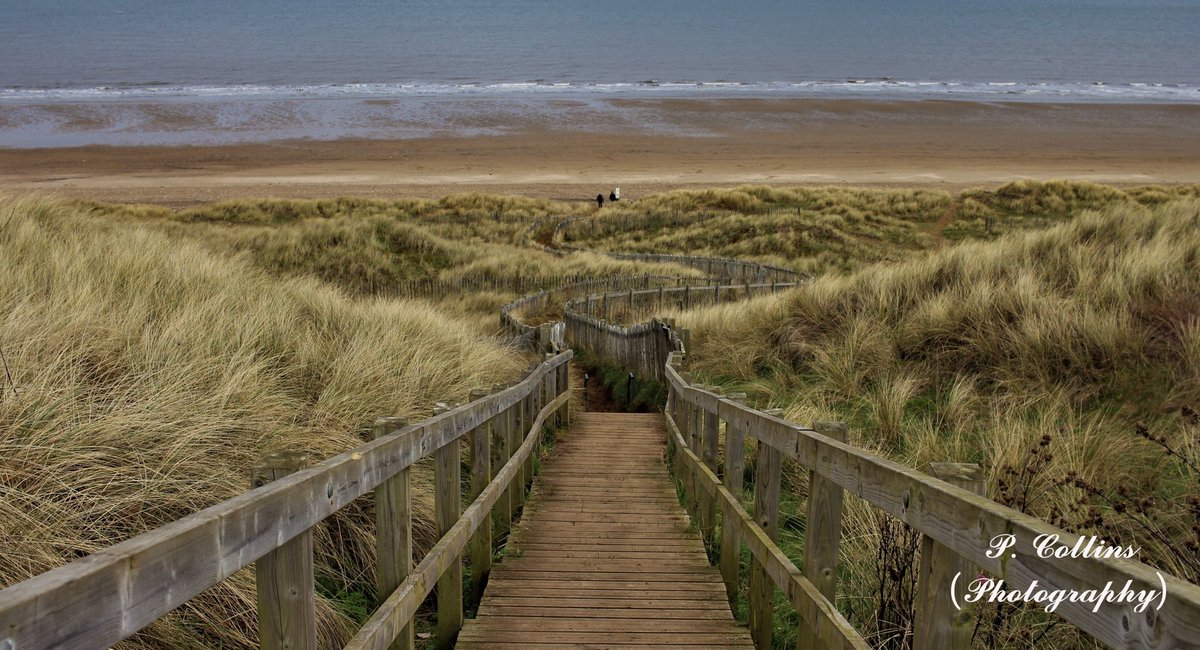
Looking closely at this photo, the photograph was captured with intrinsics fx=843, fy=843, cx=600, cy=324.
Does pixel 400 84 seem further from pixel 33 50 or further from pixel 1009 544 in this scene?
pixel 1009 544

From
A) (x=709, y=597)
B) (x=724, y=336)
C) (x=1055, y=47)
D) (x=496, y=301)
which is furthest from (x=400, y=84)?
(x=1055, y=47)

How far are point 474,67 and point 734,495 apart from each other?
9096 cm

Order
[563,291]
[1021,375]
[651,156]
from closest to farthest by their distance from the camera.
Result: [1021,375] → [563,291] → [651,156]

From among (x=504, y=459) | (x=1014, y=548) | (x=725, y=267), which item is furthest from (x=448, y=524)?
(x=725, y=267)

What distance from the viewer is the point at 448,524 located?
3.90 metres

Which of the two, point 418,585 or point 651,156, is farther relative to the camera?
point 651,156

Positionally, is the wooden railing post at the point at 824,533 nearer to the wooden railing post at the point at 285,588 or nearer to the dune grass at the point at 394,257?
the wooden railing post at the point at 285,588

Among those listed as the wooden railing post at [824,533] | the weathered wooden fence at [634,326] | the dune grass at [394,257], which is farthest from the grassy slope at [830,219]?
the wooden railing post at [824,533]

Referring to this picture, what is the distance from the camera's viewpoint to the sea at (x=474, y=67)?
191 feet

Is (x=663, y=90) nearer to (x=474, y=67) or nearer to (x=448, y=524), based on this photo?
(x=474, y=67)

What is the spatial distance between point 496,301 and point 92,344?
44.3ft

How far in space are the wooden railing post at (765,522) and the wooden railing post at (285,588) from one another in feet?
6.99

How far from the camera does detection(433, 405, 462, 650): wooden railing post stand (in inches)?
151

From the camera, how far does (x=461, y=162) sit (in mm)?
44438
